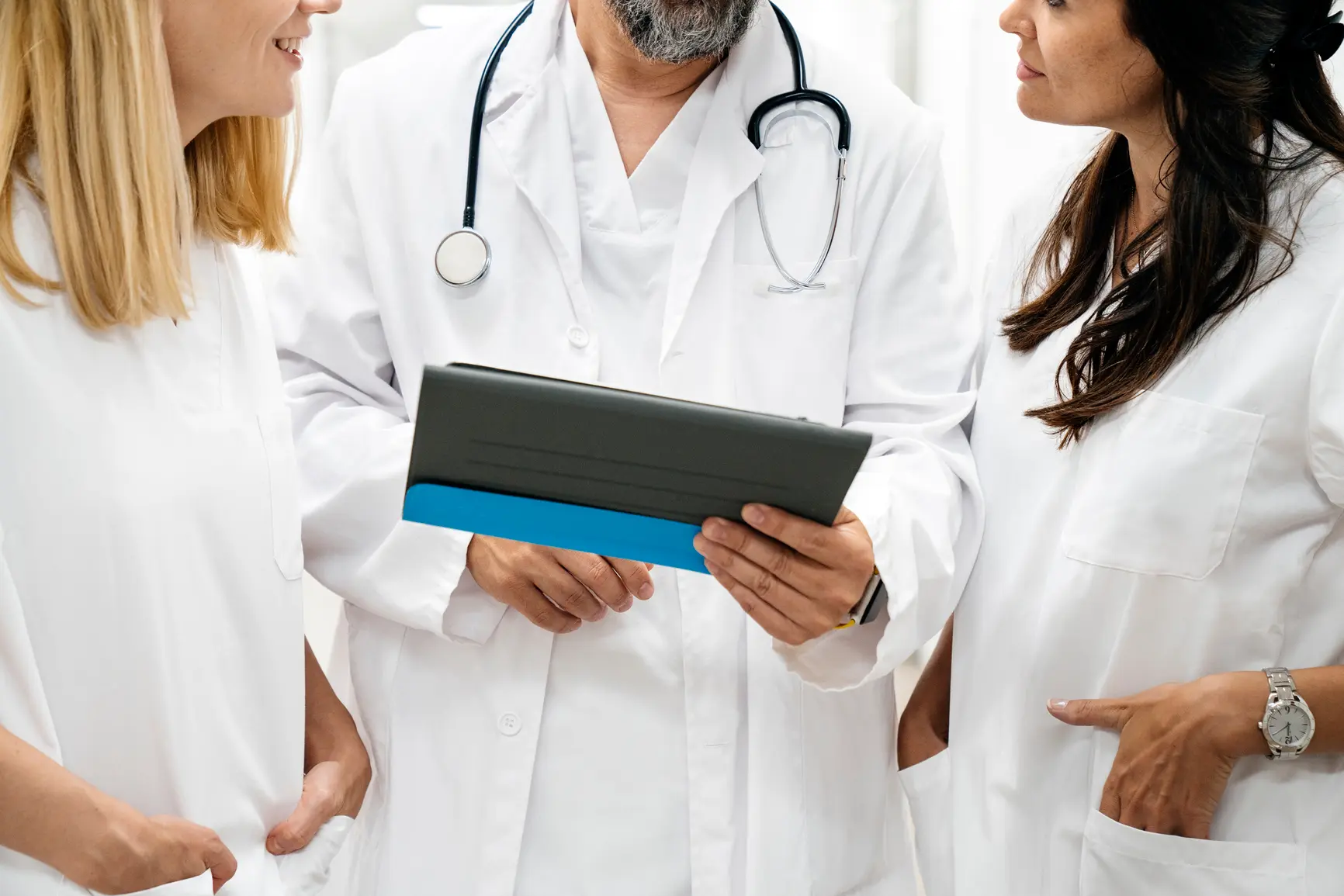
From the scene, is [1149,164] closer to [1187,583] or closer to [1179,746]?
[1187,583]

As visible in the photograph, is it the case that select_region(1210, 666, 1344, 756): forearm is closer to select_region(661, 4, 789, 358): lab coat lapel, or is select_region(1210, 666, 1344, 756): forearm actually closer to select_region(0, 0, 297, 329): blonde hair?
select_region(661, 4, 789, 358): lab coat lapel

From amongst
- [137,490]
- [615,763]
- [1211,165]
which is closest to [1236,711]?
[1211,165]

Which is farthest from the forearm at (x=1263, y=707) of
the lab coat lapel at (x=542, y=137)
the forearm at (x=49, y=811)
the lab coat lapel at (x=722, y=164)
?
the forearm at (x=49, y=811)

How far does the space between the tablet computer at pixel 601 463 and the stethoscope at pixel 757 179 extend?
0.40 m

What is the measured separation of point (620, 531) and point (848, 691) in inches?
18.5

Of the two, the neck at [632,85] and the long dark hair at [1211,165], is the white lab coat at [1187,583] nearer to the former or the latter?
the long dark hair at [1211,165]

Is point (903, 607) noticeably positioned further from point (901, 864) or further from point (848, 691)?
point (901, 864)

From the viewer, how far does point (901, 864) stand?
148 centimetres

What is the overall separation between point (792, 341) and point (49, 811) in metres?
0.89

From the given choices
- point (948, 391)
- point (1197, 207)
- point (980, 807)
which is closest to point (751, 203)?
point (948, 391)

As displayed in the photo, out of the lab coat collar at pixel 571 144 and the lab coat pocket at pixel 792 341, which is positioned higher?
the lab coat collar at pixel 571 144

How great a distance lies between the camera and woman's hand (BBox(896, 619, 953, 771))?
1.51 metres

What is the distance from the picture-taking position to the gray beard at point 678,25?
144cm

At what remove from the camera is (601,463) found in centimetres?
103
